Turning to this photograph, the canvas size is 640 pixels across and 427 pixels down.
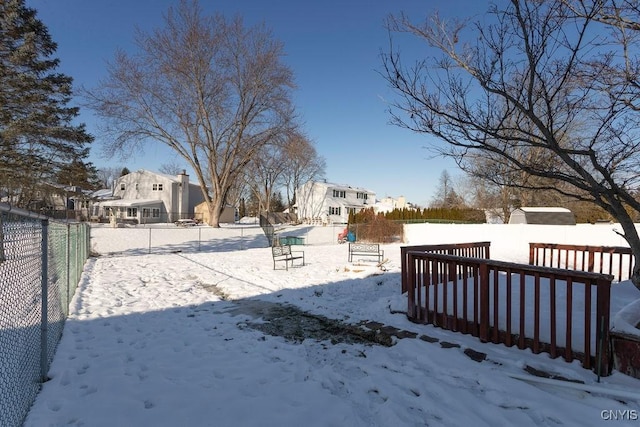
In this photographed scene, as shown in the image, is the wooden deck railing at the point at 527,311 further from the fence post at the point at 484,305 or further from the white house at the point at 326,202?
the white house at the point at 326,202

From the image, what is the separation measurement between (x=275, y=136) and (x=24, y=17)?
61.9 feet

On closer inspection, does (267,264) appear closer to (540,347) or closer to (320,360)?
(320,360)

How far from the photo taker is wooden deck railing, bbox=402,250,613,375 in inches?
135

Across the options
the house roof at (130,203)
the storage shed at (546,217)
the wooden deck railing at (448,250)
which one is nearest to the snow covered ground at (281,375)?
the wooden deck railing at (448,250)

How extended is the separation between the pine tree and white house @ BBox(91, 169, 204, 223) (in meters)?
30.4

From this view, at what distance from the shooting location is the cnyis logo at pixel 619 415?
2.64 meters

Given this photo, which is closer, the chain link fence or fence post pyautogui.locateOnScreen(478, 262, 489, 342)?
the chain link fence

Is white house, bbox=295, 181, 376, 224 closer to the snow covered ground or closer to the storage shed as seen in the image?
the storage shed

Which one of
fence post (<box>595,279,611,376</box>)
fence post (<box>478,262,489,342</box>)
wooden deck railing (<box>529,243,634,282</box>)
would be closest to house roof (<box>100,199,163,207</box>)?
wooden deck railing (<box>529,243,634,282</box>)

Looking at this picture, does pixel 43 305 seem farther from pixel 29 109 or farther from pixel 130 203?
pixel 130 203

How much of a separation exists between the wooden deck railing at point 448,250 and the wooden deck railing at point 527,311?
0.08 meters

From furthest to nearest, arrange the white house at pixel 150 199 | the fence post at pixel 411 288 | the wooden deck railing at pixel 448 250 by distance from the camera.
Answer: the white house at pixel 150 199
the wooden deck railing at pixel 448 250
the fence post at pixel 411 288

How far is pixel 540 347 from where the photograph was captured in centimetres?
386

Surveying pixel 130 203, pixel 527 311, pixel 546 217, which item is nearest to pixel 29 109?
pixel 527 311
